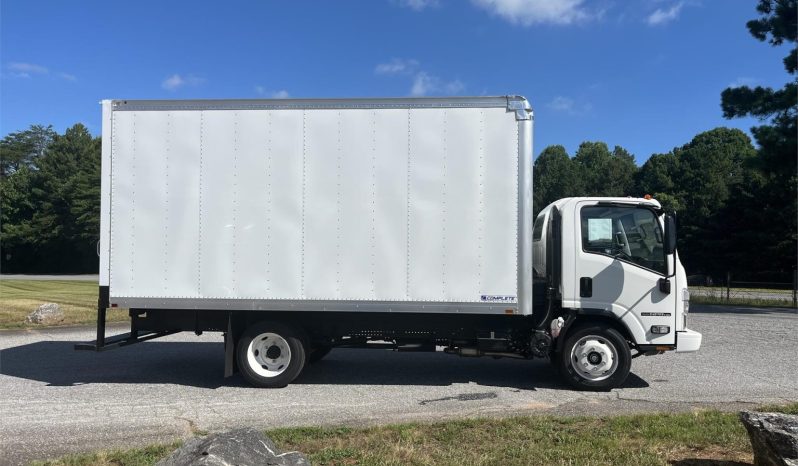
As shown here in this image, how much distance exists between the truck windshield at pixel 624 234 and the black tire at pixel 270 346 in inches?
145

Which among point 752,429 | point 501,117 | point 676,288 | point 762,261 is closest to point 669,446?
point 752,429

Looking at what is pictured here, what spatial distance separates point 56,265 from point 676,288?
6325cm

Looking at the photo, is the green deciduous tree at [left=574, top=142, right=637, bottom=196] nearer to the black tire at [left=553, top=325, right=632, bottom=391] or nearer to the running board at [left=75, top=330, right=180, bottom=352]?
the black tire at [left=553, top=325, right=632, bottom=391]

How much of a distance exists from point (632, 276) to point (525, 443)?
2.93m

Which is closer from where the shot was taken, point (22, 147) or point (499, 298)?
point (499, 298)

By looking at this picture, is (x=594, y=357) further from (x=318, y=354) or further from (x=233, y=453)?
(x=233, y=453)

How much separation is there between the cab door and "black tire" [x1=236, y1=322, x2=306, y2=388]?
350 cm

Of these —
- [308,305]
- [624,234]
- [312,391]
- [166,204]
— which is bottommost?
[312,391]

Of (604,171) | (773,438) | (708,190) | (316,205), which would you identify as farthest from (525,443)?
(604,171)

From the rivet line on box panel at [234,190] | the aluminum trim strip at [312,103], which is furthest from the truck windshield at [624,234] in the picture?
the rivet line on box panel at [234,190]

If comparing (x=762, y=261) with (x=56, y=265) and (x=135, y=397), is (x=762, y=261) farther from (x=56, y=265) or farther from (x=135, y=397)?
(x=56, y=265)

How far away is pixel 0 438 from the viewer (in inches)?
A: 202

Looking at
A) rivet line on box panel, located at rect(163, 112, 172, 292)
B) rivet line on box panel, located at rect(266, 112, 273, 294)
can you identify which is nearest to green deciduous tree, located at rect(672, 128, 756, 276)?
rivet line on box panel, located at rect(266, 112, 273, 294)

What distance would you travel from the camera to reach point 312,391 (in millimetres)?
7016
